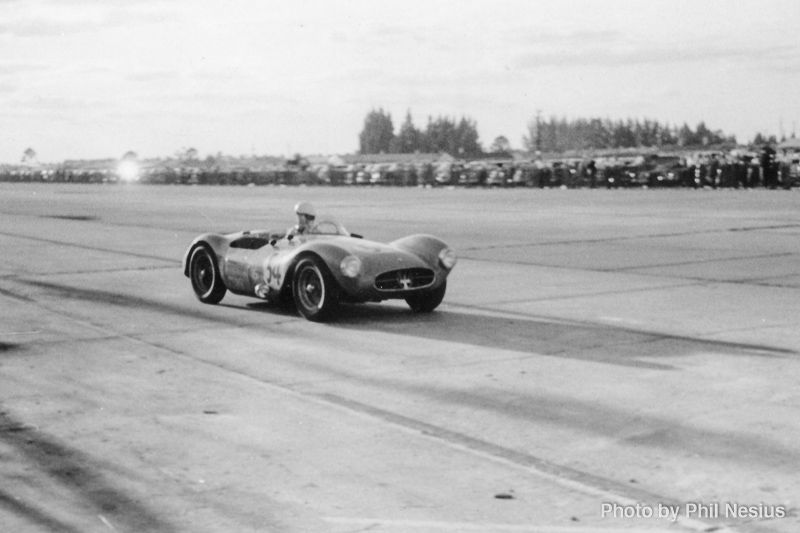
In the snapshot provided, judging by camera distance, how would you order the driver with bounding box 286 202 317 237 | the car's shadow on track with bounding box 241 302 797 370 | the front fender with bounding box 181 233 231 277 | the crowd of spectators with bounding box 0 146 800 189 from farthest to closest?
the crowd of spectators with bounding box 0 146 800 189 < the front fender with bounding box 181 233 231 277 < the driver with bounding box 286 202 317 237 < the car's shadow on track with bounding box 241 302 797 370

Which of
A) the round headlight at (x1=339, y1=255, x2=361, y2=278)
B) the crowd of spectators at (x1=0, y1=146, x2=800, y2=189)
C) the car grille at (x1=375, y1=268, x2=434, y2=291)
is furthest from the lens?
the crowd of spectators at (x1=0, y1=146, x2=800, y2=189)

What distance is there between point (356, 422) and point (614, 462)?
1.67 meters

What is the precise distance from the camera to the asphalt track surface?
5.51 m

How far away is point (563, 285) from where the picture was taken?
14.5 m

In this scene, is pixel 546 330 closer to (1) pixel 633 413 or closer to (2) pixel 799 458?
(1) pixel 633 413

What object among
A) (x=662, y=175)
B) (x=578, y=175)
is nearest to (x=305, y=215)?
(x=662, y=175)

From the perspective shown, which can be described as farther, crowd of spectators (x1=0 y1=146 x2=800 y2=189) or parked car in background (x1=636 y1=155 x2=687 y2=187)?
parked car in background (x1=636 y1=155 x2=687 y2=187)

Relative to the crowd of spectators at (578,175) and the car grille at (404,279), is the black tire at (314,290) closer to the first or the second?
the car grille at (404,279)

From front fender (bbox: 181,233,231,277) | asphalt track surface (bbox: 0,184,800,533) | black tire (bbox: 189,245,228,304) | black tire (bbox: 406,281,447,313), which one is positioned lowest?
asphalt track surface (bbox: 0,184,800,533)

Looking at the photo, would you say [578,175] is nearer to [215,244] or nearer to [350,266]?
[215,244]

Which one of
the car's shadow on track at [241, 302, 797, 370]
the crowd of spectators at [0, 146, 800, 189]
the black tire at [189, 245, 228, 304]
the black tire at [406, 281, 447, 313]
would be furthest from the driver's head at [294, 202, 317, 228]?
the crowd of spectators at [0, 146, 800, 189]

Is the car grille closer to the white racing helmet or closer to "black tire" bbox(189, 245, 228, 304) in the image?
the white racing helmet

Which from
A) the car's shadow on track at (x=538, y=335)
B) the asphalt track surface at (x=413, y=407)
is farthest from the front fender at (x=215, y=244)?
the car's shadow on track at (x=538, y=335)

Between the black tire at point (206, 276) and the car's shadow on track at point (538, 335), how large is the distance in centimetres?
52
